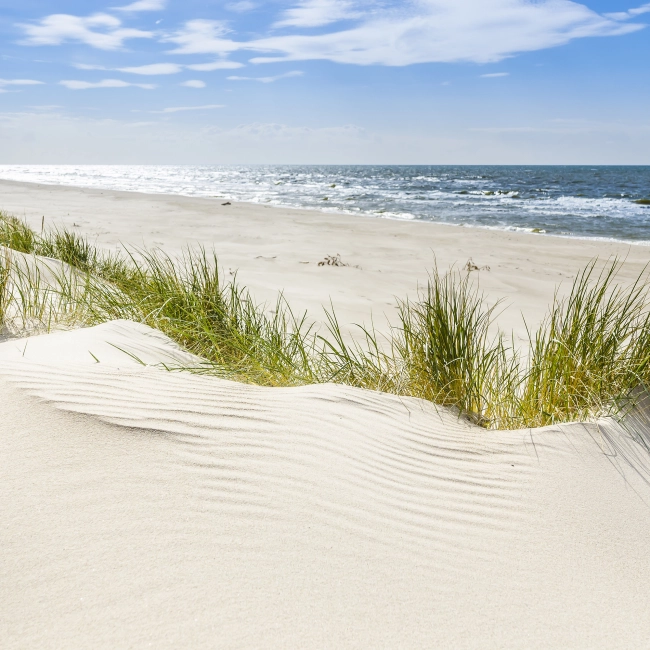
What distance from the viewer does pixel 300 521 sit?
2.00 meters

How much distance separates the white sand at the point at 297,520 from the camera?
65.3 inches

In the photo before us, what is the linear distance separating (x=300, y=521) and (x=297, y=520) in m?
0.01

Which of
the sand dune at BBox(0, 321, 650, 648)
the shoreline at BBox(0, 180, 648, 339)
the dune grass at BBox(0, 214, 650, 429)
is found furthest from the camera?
the shoreline at BBox(0, 180, 648, 339)

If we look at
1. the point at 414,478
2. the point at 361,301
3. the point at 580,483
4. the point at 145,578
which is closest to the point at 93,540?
the point at 145,578

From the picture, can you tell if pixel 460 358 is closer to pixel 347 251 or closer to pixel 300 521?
pixel 300 521

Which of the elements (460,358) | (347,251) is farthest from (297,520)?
(347,251)

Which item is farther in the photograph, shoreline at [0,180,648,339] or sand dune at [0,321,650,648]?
shoreline at [0,180,648,339]

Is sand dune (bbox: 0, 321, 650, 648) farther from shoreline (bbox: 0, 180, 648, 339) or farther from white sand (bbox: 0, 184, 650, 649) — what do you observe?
shoreline (bbox: 0, 180, 648, 339)

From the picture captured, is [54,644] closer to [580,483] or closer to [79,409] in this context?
[79,409]

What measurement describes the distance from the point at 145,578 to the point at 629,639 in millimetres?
1357

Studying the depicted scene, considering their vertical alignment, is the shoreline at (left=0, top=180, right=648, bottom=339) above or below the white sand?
above

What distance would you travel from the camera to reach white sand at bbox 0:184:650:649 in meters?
1.66

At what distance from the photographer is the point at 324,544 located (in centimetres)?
191

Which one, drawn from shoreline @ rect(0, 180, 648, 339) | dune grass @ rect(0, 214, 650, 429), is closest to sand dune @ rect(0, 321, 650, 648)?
dune grass @ rect(0, 214, 650, 429)
